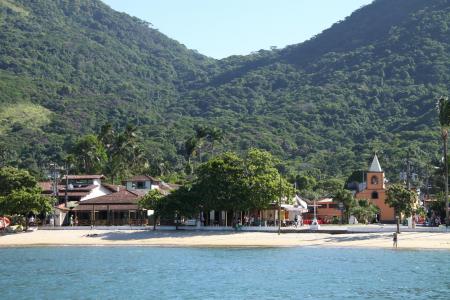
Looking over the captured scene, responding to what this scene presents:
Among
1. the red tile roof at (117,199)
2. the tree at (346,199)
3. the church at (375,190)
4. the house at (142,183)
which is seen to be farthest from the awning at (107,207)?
the church at (375,190)

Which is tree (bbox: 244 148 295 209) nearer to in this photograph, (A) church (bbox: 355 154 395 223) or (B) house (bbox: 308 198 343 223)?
(A) church (bbox: 355 154 395 223)

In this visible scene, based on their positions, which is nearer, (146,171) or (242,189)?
(242,189)

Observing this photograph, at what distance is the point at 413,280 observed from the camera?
51.1m

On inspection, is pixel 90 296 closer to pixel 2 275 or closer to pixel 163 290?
pixel 163 290

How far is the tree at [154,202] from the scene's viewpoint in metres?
83.0

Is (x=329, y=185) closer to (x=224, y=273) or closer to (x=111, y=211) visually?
(x=111, y=211)

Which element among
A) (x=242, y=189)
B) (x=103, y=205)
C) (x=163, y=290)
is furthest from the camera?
(x=103, y=205)

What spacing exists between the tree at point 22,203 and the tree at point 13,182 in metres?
6.46

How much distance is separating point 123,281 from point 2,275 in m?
10.1

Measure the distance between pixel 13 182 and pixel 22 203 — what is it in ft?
29.5

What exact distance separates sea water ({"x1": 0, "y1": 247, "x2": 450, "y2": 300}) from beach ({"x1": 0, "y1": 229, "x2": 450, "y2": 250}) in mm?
2427

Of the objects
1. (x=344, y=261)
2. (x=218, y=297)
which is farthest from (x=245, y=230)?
(x=218, y=297)

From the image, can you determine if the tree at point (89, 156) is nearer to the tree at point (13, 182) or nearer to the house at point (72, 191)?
the house at point (72, 191)

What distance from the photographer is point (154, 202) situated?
83562mm
